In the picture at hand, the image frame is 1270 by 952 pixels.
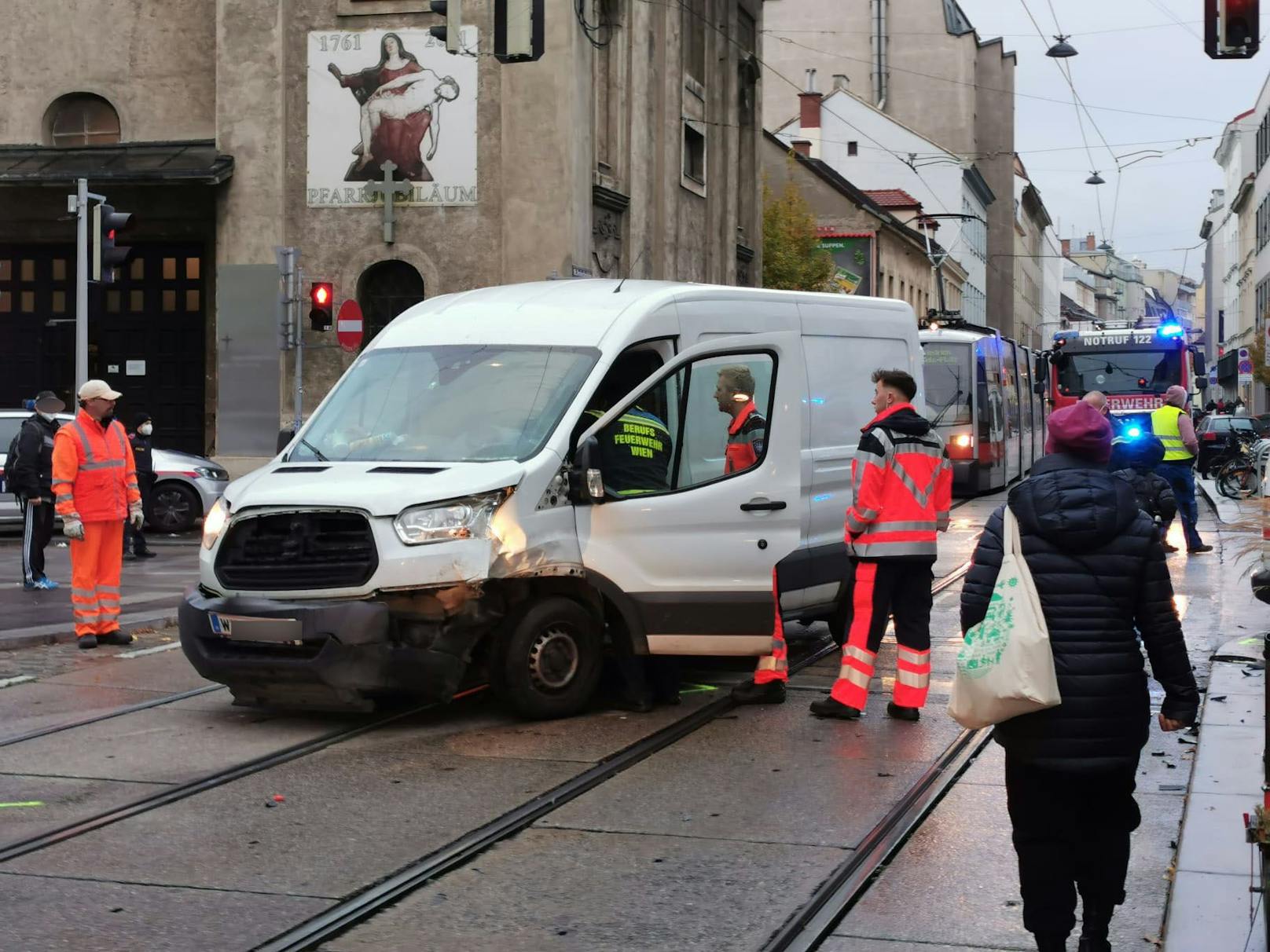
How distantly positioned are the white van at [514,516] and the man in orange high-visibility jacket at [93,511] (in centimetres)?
281

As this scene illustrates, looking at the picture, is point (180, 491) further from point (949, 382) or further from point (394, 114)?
point (949, 382)

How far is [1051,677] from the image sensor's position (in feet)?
15.5

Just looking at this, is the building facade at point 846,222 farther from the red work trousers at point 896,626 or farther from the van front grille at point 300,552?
the van front grille at point 300,552

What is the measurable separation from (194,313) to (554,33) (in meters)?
7.86

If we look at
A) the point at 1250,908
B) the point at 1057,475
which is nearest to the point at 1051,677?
the point at 1057,475

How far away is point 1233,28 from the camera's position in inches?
462

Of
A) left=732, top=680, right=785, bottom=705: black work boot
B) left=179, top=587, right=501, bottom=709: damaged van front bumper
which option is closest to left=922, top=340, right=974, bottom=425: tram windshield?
left=732, top=680, right=785, bottom=705: black work boot

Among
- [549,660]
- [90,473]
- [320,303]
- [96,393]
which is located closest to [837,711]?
[549,660]

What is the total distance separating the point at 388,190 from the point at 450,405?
19.4 meters

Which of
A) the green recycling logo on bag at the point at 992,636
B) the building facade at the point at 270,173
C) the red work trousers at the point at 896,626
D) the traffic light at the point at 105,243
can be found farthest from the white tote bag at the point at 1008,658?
the building facade at the point at 270,173

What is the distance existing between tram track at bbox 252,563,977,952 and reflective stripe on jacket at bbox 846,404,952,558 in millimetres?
1074

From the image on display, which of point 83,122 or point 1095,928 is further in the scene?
point 83,122

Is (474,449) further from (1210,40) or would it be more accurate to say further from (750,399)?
(1210,40)

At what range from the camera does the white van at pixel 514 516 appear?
8.59 m
